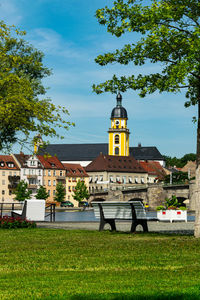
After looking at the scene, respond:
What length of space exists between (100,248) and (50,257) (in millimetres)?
1895

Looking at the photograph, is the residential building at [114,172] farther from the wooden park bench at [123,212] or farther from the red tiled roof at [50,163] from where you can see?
the wooden park bench at [123,212]

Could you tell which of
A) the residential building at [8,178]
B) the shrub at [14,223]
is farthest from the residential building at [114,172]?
the shrub at [14,223]

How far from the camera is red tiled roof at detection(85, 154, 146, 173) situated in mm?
162875

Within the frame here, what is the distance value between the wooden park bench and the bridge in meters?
81.2

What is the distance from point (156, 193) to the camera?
114 m

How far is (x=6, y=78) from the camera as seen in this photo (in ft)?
76.4

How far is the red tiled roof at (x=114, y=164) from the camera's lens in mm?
162875

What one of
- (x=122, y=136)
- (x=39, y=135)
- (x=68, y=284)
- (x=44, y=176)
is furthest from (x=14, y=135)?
(x=122, y=136)

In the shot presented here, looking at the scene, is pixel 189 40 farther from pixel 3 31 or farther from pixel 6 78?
pixel 3 31

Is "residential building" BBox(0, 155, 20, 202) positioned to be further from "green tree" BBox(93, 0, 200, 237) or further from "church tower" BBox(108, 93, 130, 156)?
"green tree" BBox(93, 0, 200, 237)

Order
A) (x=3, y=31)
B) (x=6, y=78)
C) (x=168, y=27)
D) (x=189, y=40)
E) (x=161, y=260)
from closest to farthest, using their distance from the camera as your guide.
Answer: (x=161, y=260), (x=189, y=40), (x=168, y=27), (x=6, y=78), (x=3, y=31)

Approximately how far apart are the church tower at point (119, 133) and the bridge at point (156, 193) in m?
52.0

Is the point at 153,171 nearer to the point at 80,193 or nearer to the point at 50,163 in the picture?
the point at 50,163

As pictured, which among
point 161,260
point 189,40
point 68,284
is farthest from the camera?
point 189,40
